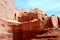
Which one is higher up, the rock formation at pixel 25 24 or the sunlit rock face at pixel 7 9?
the sunlit rock face at pixel 7 9

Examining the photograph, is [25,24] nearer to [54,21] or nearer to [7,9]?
[54,21]

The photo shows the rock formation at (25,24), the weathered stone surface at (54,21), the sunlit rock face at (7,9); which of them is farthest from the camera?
the sunlit rock face at (7,9)

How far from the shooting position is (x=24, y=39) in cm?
1570

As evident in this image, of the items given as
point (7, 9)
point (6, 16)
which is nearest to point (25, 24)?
point (6, 16)

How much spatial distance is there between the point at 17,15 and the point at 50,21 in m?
7.07

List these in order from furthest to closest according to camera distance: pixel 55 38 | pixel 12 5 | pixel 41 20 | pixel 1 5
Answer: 1. pixel 12 5
2. pixel 1 5
3. pixel 41 20
4. pixel 55 38

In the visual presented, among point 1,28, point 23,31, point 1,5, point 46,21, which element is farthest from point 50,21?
point 1,5

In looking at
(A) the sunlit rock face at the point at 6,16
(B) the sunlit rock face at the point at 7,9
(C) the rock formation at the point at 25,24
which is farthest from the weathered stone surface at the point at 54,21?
(B) the sunlit rock face at the point at 7,9

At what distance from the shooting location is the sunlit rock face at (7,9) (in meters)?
18.4

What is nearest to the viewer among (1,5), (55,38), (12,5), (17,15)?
(55,38)

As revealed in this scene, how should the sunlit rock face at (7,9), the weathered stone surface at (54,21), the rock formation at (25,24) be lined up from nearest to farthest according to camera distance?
the weathered stone surface at (54,21) → the rock formation at (25,24) → the sunlit rock face at (7,9)

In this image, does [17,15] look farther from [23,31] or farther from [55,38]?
[55,38]

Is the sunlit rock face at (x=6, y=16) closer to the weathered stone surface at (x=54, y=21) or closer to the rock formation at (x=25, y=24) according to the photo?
the rock formation at (x=25, y=24)

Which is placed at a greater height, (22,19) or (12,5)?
(12,5)
